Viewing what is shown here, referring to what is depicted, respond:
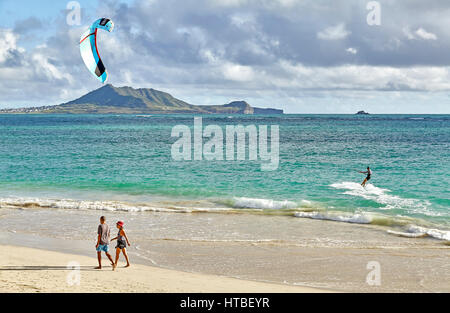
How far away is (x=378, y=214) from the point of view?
2095 centimetres

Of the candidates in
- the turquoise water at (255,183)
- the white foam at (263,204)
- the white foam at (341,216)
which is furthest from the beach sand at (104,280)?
the white foam at (263,204)

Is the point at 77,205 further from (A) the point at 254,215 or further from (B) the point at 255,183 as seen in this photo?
(B) the point at 255,183

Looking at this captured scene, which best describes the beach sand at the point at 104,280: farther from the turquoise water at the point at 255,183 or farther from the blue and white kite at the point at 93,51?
the turquoise water at the point at 255,183

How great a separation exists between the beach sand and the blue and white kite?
332 inches

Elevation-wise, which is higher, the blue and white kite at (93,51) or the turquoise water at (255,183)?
the blue and white kite at (93,51)

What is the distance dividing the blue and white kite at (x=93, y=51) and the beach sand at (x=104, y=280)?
844 centimetres

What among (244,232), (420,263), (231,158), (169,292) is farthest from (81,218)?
(231,158)

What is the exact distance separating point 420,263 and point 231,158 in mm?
32033

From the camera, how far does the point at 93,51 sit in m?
19.2

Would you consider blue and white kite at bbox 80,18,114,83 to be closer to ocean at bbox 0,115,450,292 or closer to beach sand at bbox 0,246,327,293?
ocean at bbox 0,115,450,292

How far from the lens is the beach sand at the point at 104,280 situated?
10836mm

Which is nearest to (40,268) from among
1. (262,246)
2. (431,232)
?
(262,246)
